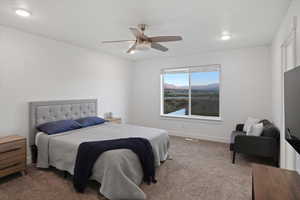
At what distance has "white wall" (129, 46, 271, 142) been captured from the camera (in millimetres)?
4160

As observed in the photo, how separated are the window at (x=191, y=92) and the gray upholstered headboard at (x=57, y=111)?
2.45 m

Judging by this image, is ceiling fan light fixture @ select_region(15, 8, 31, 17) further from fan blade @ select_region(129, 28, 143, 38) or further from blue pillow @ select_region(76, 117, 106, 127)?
blue pillow @ select_region(76, 117, 106, 127)

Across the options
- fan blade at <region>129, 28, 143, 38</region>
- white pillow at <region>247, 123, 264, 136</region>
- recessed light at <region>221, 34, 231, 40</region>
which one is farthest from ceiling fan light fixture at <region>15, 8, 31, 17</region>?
white pillow at <region>247, 123, 264, 136</region>

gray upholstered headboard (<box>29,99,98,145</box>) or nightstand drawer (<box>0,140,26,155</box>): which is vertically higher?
gray upholstered headboard (<box>29,99,98,145</box>)

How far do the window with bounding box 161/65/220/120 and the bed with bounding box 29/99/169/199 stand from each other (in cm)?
224

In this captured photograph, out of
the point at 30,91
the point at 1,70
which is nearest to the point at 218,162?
the point at 30,91

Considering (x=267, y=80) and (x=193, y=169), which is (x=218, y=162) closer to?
(x=193, y=169)

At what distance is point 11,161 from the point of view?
2.62m

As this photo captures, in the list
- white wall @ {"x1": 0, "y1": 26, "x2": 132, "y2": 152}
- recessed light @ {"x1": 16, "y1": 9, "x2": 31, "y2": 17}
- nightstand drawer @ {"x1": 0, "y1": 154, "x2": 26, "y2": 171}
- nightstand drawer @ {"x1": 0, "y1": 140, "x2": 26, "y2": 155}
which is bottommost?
nightstand drawer @ {"x1": 0, "y1": 154, "x2": 26, "y2": 171}

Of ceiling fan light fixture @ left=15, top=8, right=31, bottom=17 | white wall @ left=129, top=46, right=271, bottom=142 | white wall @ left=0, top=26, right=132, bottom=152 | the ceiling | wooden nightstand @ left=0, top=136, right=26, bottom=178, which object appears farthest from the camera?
white wall @ left=129, top=46, right=271, bottom=142

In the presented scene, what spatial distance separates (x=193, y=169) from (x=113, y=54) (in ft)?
12.5

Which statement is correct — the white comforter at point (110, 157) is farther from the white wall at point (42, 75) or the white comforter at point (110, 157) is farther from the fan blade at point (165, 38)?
the fan blade at point (165, 38)

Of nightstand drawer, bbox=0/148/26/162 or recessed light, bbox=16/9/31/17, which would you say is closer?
recessed light, bbox=16/9/31/17

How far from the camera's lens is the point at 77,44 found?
402 cm
